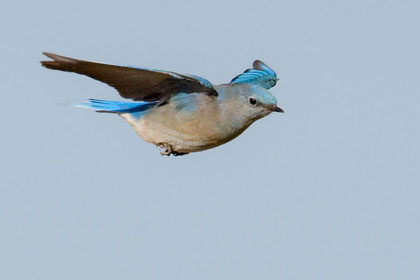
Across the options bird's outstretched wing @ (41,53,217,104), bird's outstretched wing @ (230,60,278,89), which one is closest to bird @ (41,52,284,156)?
bird's outstretched wing @ (41,53,217,104)

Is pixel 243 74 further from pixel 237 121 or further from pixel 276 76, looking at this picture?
pixel 237 121

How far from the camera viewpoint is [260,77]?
10.9 metres

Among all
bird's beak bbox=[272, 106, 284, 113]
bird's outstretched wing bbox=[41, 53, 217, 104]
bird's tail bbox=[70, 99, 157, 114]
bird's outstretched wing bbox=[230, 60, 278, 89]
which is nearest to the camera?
bird's outstretched wing bbox=[41, 53, 217, 104]

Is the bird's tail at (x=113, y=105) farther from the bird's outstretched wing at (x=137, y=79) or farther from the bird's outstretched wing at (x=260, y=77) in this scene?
the bird's outstretched wing at (x=260, y=77)

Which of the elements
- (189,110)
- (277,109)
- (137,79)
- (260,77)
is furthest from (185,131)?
(260,77)

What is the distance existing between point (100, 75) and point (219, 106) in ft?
4.28

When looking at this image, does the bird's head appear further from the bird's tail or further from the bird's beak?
the bird's tail

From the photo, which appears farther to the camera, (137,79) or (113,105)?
(113,105)

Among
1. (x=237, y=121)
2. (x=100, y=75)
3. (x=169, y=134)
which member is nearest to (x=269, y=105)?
(x=237, y=121)

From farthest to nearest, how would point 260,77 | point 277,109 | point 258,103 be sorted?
1. point 260,77
2. point 258,103
3. point 277,109

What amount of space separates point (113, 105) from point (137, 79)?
3.00 ft

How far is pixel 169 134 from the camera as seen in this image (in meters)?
9.34

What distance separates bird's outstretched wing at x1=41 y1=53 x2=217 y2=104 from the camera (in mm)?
8281

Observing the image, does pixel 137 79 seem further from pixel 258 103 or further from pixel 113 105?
pixel 258 103
